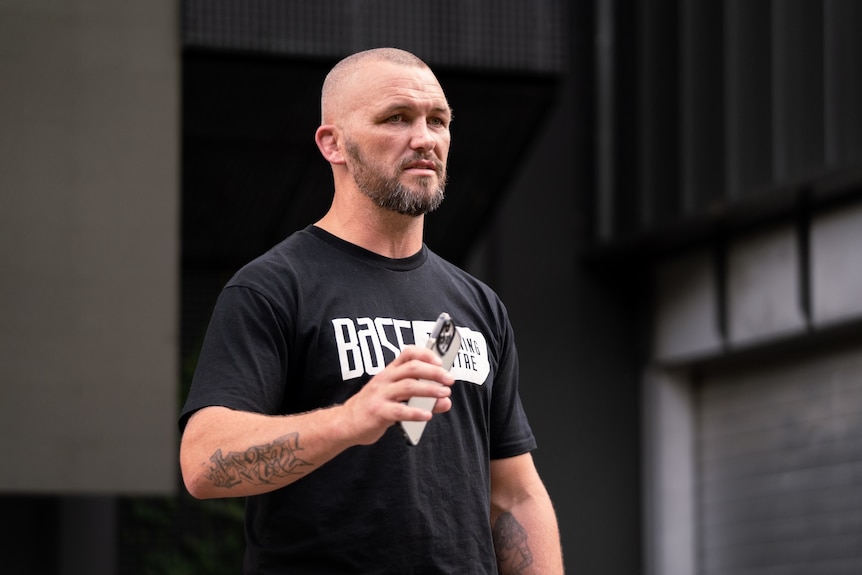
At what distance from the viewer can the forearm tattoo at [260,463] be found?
2.50m

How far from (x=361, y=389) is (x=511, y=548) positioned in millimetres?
706

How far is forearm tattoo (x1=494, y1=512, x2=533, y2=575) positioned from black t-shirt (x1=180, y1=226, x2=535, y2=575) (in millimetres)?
177

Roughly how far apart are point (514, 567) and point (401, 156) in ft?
3.03

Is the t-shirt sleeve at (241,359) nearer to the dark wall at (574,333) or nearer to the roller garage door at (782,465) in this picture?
the roller garage door at (782,465)

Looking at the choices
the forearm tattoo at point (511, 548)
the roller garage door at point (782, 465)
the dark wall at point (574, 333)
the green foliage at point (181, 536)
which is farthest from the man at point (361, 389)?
the dark wall at point (574, 333)

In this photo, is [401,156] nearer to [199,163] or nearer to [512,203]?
[199,163]

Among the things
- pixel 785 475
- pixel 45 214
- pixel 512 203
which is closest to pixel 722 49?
pixel 512 203

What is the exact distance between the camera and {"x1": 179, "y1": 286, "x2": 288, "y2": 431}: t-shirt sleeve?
8.57 ft

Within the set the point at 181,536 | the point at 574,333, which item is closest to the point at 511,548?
the point at 181,536

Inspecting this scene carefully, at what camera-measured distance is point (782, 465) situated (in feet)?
32.3

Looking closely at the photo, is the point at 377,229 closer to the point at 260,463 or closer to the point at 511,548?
the point at 260,463

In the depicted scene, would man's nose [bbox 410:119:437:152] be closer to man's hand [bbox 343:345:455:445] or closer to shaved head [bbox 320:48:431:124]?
shaved head [bbox 320:48:431:124]

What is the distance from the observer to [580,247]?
10648 mm

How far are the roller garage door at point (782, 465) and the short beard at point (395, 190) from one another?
696 centimetres
